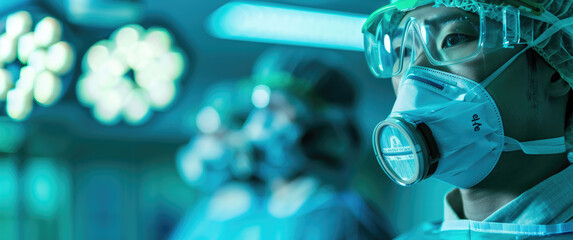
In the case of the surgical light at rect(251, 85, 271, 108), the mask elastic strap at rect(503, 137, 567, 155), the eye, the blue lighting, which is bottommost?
the surgical light at rect(251, 85, 271, 108)

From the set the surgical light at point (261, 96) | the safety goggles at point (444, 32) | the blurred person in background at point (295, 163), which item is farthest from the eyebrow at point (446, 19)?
the surgical light at point (261, 96)

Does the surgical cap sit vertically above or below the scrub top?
above

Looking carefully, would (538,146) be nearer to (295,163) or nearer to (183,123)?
(295,163)

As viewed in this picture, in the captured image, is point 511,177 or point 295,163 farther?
point 295,163

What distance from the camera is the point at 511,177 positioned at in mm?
1273

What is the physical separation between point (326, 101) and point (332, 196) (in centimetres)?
62

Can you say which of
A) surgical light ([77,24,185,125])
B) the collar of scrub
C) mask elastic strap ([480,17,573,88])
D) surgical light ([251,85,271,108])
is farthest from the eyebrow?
surgical light ([77,24,185,125])

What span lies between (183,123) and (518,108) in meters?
3.05

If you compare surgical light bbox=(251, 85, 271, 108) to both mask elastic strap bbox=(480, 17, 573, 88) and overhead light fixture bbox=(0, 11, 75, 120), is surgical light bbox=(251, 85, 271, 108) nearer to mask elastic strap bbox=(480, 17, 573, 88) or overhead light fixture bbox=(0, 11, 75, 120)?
overhead light fixture bbox=(0, 11, 75, 120)

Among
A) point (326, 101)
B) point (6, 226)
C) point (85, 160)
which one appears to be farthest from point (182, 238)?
point (326, 101)

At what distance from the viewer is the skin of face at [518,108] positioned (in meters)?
1.23

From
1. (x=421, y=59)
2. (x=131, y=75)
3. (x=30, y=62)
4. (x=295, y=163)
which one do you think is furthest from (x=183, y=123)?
(x=421, y=59)

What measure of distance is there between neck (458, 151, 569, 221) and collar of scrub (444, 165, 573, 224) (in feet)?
0.08

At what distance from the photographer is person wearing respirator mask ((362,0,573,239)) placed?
1206 mm
